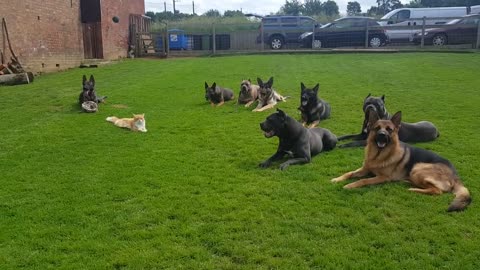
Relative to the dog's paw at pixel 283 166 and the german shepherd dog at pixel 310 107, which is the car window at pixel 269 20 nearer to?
the german shepherd dog at pixel 310 107

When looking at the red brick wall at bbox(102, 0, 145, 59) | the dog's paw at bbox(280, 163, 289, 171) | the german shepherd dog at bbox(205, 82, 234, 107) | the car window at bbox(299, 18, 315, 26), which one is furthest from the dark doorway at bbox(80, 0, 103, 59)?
the dog's paw at bbox(280, 163, 289, 171)

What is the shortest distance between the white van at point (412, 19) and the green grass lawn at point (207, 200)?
17992mm

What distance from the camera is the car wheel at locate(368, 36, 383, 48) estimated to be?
86.1ft

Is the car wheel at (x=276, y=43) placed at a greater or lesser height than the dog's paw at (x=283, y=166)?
greater

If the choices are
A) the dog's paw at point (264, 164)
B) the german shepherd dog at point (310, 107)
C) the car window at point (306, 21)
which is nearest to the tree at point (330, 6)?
the car window at point (306, 21)

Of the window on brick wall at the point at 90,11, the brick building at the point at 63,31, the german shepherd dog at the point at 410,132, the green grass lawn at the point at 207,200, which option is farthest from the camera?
the window on brick wall at the point at 90,11

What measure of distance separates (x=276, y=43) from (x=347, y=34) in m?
4.63

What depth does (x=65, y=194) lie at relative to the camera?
4820mm

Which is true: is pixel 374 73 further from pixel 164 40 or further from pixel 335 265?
pixel 164 40

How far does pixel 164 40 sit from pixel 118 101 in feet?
59.4

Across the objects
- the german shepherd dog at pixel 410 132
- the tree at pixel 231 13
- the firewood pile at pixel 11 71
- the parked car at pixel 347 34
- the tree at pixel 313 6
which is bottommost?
the german shepherd dog at pixel 410 132

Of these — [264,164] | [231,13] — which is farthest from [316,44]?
[231,13]

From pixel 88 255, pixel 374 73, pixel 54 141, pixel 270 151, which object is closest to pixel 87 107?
pixel 54 141

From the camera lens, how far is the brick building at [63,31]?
16.1m
